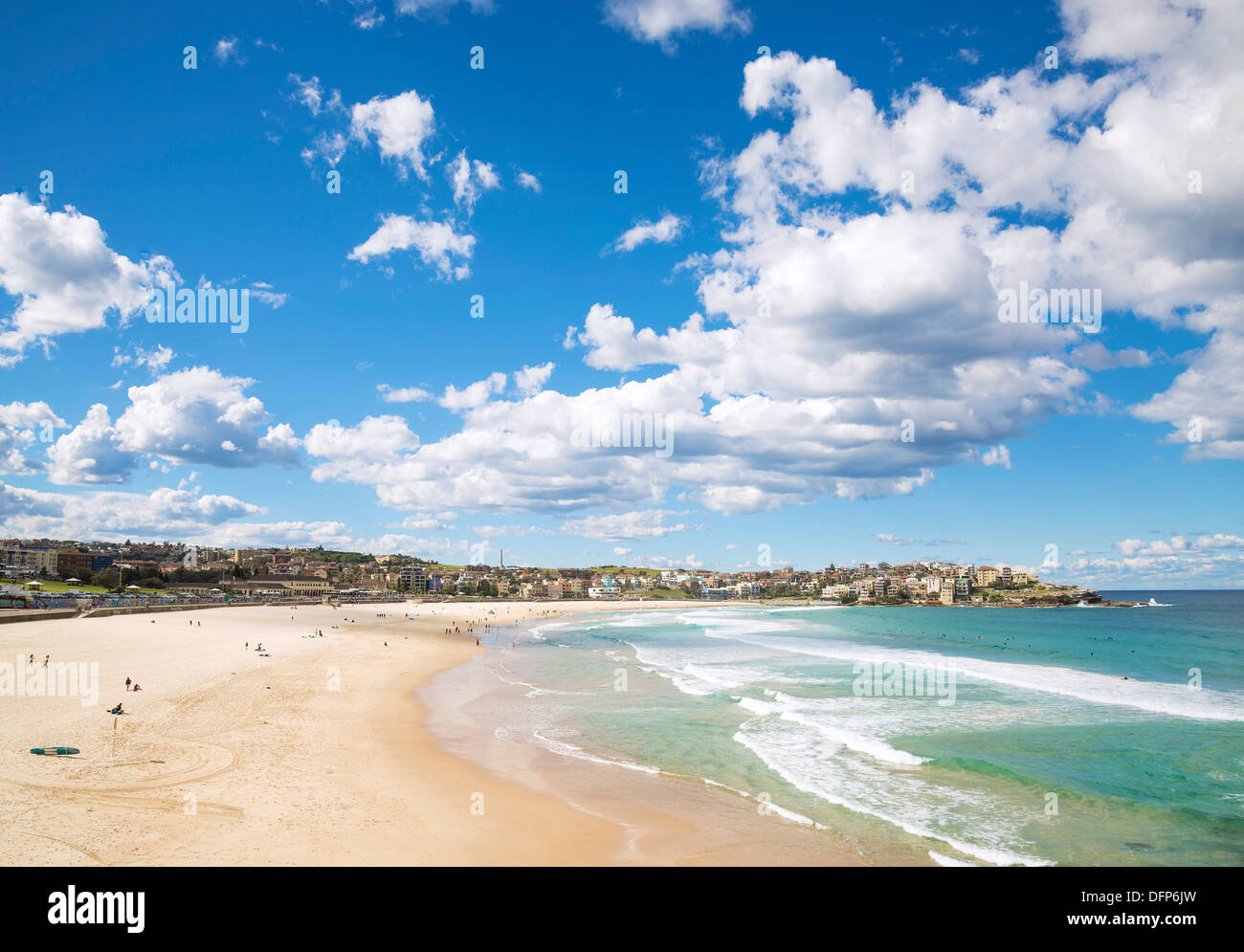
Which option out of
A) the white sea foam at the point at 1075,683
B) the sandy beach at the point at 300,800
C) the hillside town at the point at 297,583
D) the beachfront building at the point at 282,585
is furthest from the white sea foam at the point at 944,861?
the beachfront building at the point at 282,585

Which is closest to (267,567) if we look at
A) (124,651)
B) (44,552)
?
(44,552)

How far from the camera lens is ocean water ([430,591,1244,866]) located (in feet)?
43.5

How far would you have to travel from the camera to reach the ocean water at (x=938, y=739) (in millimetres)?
13266

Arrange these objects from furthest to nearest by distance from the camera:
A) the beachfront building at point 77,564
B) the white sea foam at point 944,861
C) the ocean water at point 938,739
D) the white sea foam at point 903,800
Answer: the beachfront building at point 77,564
the ocean water at point 938,739
the white sea foam at point 903,800
the white sea foam at point 944,861

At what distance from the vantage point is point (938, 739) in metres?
20.8

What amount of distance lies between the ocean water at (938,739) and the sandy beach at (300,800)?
2300mm

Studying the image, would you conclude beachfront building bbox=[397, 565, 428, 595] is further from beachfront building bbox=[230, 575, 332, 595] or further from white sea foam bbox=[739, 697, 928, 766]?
white sea foam bbox=[739, 697, 928, 766]

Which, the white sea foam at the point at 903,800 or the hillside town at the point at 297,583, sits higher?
the white sea foam at the point at 903,800

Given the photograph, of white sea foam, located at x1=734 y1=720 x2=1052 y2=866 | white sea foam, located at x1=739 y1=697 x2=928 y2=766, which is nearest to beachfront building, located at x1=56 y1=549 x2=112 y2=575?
white sea foam, located at x1=739 y1=697 x2=928 y2=766

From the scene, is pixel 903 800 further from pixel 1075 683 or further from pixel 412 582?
pixel 412 582

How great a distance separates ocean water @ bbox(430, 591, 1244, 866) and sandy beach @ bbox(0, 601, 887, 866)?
2.30m

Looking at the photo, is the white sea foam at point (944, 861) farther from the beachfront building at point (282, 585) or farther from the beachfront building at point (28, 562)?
the beachfront building at point (28, 562)
